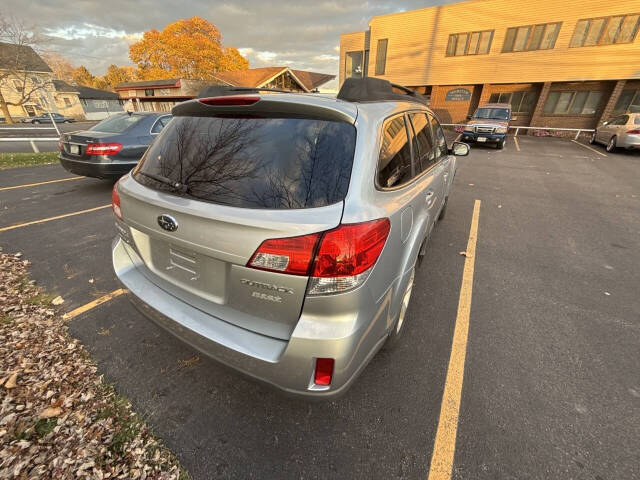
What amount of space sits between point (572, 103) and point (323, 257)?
2645cm

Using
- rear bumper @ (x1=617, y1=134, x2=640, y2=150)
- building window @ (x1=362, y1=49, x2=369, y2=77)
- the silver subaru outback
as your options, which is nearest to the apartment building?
building window @ (x1=362, y1=49, x2=369, y2=77)

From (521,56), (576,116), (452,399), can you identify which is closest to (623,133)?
(576,116)

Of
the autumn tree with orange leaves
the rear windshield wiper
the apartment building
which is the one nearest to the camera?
the rear windshield wiper

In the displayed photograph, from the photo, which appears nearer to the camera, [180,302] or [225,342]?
[225,342]

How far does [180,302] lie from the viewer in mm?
1713

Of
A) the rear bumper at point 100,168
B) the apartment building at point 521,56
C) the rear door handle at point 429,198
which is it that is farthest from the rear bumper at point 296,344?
the apartment building at point 521,56

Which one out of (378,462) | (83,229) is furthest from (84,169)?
(378,462)

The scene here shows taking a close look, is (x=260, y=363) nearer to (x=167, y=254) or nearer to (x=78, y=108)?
(x=167, y=254)

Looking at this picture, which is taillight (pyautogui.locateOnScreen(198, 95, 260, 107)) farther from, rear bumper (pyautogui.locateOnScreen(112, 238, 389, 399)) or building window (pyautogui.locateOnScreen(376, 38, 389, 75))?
building window (pyautogui.locateOnScreen(376, 38, 389, 75))

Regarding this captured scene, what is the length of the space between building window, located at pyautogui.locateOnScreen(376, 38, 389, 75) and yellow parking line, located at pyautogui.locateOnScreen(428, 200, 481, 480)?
24.9m

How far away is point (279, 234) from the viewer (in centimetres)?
128

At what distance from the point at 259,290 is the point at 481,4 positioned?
2588 cm

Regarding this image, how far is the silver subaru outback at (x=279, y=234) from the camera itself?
133 cm

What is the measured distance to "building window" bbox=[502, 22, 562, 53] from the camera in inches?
705
